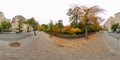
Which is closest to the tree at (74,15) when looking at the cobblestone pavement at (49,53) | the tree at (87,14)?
the tree at (87,14)

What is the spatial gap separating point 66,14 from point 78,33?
3.55 m

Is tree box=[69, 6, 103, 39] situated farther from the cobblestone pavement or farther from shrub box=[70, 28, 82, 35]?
the cobblestone pavement

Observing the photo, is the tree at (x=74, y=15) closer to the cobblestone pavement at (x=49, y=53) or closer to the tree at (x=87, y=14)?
the tree at (x=87, y=14)

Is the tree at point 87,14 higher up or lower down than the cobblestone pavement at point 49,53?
higher up

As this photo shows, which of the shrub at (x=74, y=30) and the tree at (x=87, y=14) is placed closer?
Answer: the tree at (x=87, y=14)

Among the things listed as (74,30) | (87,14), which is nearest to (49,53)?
(87,14)

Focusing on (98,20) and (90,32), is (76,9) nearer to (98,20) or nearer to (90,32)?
(98,20)

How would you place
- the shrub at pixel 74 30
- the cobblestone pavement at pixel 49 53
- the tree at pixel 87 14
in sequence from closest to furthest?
the cobblestone pavement at pixel 49 53 < the tree at pixel 87 14 < the shrub at pixel 74 30

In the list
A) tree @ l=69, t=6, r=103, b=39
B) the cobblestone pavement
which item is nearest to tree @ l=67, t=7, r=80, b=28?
tree @ l=69, t=6, r=103, b=39

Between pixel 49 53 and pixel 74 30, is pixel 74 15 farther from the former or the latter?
pixel 49 53

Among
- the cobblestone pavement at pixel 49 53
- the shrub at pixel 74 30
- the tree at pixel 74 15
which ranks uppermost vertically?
the tree at pixel 74 15

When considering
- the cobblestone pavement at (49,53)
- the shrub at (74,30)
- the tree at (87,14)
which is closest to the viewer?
the cobblestone pavement at (49,53)

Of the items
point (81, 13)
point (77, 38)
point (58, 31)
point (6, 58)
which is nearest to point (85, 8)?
point (81, 13)

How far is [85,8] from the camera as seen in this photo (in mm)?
25047
